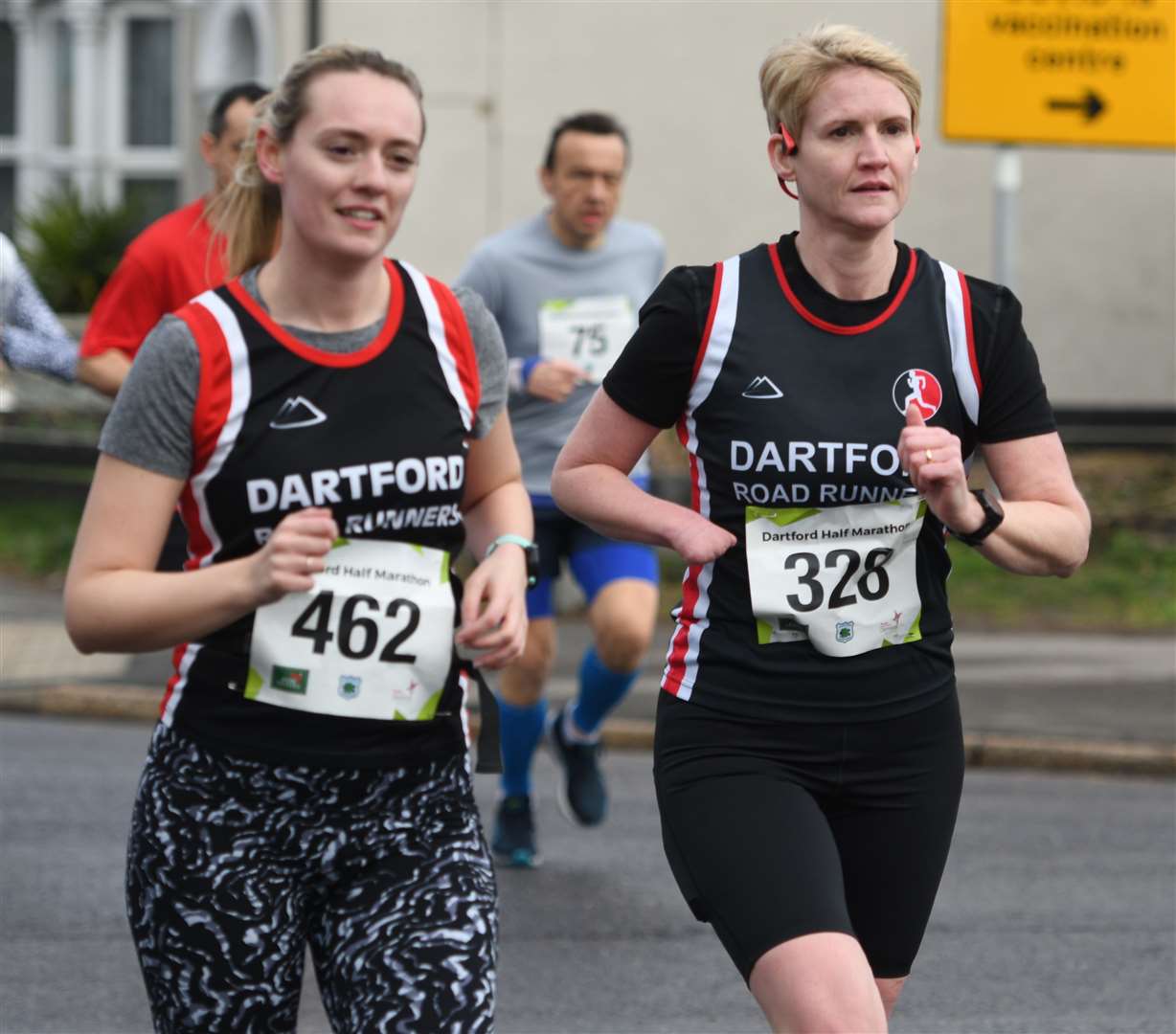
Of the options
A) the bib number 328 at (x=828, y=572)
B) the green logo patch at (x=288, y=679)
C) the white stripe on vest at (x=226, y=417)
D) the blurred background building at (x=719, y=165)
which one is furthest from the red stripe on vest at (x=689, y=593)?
the blurred background building at (x=719, y=165)

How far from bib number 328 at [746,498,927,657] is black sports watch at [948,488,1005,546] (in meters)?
0.17

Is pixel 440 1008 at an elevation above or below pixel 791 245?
below

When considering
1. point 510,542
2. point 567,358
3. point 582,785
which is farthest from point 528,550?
point 582,785

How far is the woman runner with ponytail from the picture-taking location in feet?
10.2

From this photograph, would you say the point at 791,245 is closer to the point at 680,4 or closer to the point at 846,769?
the point at 846,769

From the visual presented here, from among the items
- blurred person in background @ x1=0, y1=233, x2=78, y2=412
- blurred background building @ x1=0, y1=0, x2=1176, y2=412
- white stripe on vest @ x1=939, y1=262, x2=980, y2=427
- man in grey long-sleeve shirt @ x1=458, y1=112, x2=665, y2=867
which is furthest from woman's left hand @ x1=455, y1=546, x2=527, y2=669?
blurred background building @ x1=0, y1=0, x2=1176, y2=412

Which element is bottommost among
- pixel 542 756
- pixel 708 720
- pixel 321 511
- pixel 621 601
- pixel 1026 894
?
pixel 542 756

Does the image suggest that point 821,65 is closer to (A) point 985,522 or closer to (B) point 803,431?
(B) point 803,431

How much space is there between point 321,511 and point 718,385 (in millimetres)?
729

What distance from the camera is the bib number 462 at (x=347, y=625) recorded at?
3217 mm

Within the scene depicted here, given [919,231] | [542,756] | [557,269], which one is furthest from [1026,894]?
[919,231]

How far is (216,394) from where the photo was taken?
3158 millimetres

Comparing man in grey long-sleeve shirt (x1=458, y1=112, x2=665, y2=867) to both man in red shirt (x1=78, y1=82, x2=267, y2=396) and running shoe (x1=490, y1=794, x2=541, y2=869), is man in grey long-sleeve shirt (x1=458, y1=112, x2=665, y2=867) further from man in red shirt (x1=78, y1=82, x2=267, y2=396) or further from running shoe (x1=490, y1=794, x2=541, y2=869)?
man in red shirt (x1=78, y1=82, x2=267, y2=396)

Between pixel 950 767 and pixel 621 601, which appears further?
pixel 621 601
